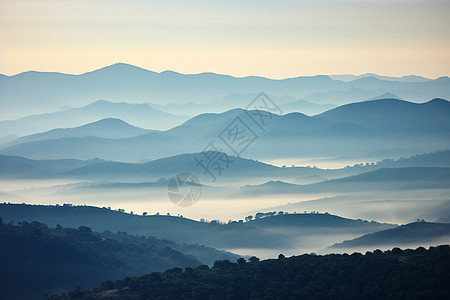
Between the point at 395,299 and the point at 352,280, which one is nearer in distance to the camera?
the point at 395,299

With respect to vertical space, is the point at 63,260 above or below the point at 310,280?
above

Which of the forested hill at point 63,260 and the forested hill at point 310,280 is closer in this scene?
the forested hill at point 310,280

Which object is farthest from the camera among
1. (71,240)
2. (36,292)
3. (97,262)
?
(71,240)

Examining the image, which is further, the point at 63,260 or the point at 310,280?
the point at 63,260

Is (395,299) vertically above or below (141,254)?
below

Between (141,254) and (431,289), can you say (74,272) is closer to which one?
(141,254)

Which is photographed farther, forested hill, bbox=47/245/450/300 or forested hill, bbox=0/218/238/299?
forested hill, bbox=0/218/238/299

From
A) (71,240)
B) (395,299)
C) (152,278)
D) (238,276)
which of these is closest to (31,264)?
(71,240)

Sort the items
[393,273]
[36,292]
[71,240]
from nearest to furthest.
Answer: [393,273]
[36,292]
[71,240]
